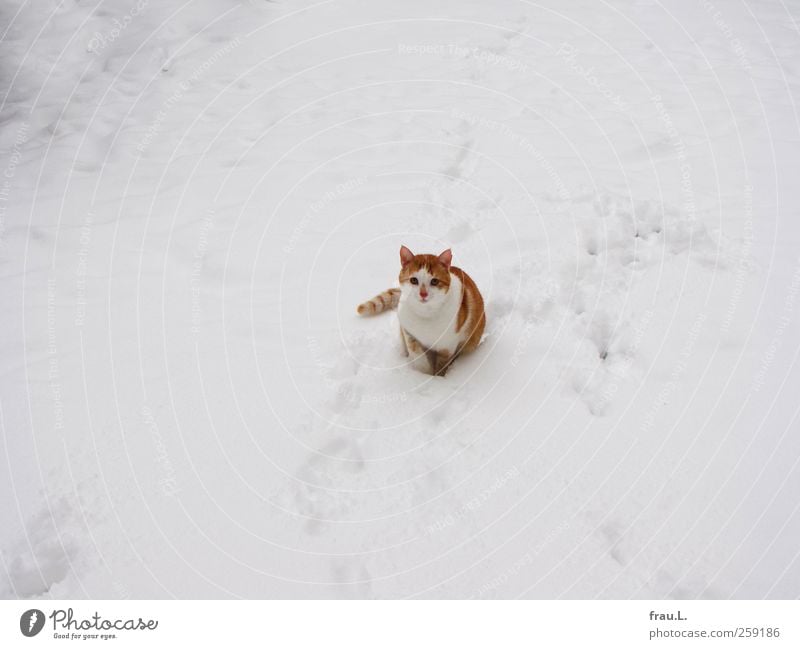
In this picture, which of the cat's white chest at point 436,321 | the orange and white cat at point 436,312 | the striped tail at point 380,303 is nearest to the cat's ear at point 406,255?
the orange and white cat at point 436,312

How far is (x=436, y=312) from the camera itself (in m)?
4.19

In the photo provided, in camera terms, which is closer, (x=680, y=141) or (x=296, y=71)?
(x=680, y=141)

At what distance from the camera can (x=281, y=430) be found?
421 cm

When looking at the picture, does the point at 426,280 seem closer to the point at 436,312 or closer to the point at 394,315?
the point at 436,312

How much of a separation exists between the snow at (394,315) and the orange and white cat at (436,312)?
218 millimetres

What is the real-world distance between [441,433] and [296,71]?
6.69 m

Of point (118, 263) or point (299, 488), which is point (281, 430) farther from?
point (118, 263)

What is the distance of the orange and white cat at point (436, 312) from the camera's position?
411cm

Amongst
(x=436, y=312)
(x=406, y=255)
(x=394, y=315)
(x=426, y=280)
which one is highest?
(x=406, y=255)

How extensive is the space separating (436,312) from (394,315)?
965 millimetres

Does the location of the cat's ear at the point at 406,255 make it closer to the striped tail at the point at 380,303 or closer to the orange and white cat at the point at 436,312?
the orange and white cat at the point at 436,312

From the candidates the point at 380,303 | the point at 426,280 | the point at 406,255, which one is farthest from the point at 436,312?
the point at 380,303

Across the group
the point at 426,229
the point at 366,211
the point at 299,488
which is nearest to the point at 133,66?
the point at 366,211

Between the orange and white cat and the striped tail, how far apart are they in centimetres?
56
